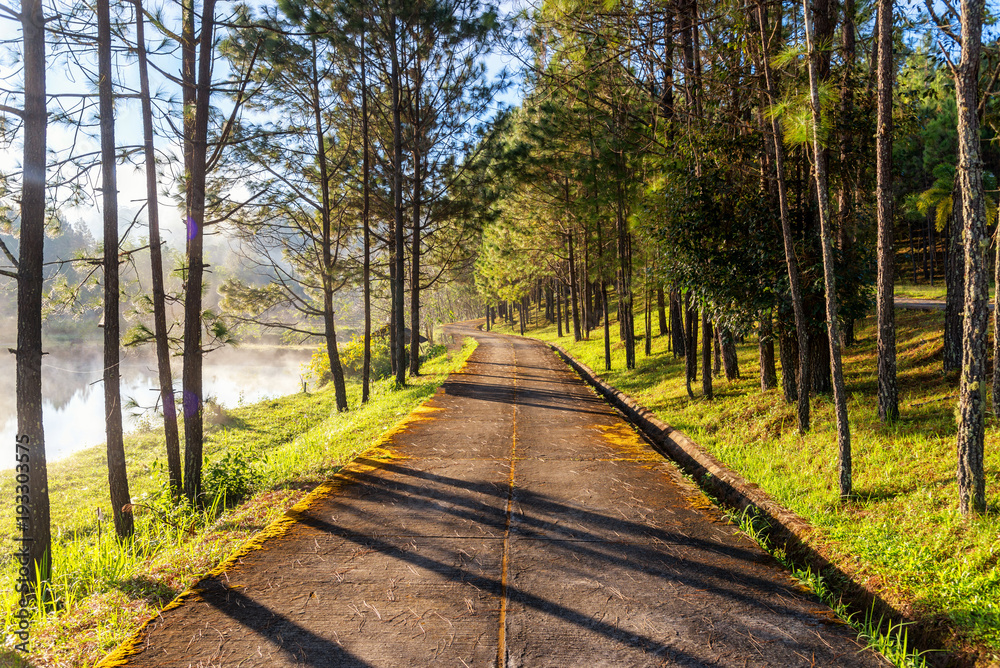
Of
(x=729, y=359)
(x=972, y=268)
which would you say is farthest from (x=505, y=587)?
(x=729, y=359)

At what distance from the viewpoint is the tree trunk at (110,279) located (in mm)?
6984

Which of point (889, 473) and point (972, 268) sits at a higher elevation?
point (972, 268)

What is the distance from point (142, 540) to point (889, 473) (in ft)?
23.5

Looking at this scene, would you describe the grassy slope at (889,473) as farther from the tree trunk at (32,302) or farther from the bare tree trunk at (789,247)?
the tree trunk at (32,302)

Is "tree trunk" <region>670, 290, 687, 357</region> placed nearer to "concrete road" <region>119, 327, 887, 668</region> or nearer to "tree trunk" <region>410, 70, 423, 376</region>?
"tree trunk" <region>410, 70, 423, 376</region>

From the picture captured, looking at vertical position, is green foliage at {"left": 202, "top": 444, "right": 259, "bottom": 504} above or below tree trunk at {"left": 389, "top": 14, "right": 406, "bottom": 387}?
below

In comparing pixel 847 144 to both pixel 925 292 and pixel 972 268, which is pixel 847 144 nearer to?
pixel 972 268

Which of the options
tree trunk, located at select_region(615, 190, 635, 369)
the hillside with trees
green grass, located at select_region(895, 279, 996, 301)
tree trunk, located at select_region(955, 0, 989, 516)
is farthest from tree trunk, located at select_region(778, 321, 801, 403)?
green grass, located at select_region(895, 279, 996, 301)

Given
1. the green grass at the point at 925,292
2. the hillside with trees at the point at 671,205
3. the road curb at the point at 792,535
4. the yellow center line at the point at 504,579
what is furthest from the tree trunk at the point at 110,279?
the green grass at the point at 925,292

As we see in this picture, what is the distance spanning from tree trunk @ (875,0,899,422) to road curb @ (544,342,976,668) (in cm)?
219

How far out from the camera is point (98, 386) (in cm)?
3925

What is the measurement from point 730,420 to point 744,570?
5058mm

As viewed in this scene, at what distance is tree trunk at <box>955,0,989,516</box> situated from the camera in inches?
160

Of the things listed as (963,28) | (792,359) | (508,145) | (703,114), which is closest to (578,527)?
(963,28)
